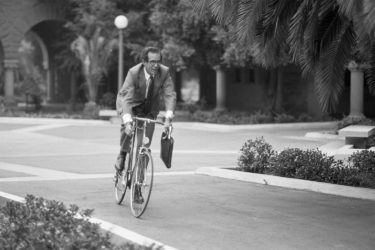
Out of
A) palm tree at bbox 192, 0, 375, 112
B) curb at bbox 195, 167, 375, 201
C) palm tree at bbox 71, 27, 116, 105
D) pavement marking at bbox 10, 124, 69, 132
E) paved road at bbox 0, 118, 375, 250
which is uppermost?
palm tree at bbox 71, 27, 116, 105

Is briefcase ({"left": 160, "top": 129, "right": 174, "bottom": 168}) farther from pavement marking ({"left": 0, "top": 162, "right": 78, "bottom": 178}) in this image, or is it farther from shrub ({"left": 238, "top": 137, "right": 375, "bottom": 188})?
pavement marking ({"left": 0, "top": 162, "right": 78, "bottom": 178})

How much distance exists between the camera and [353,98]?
76.0 ft

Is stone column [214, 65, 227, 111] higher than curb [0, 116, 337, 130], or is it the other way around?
stone column [214, 65, 227, 111]

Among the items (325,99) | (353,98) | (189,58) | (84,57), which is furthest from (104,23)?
(325,99)

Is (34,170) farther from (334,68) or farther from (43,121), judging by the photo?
(43,121)

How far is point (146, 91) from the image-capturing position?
8320 mm

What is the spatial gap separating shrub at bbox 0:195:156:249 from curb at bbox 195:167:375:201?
463 cm

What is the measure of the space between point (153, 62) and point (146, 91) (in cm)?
37

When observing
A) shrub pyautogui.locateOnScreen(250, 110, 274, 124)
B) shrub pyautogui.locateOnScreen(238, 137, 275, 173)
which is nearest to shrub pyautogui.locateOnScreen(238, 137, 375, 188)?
shrub pyautogui.locateOnScreen(238, 137, 275, 173)

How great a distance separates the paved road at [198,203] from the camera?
22.9 feet

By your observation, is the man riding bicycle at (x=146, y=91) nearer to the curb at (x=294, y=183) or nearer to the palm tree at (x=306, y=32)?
the palm tree at (x=306, y=32)

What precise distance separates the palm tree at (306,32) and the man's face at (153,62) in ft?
2.66

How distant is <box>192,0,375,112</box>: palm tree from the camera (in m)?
7.92

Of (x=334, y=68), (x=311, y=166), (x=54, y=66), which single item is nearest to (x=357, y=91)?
(x=311, y=166)
